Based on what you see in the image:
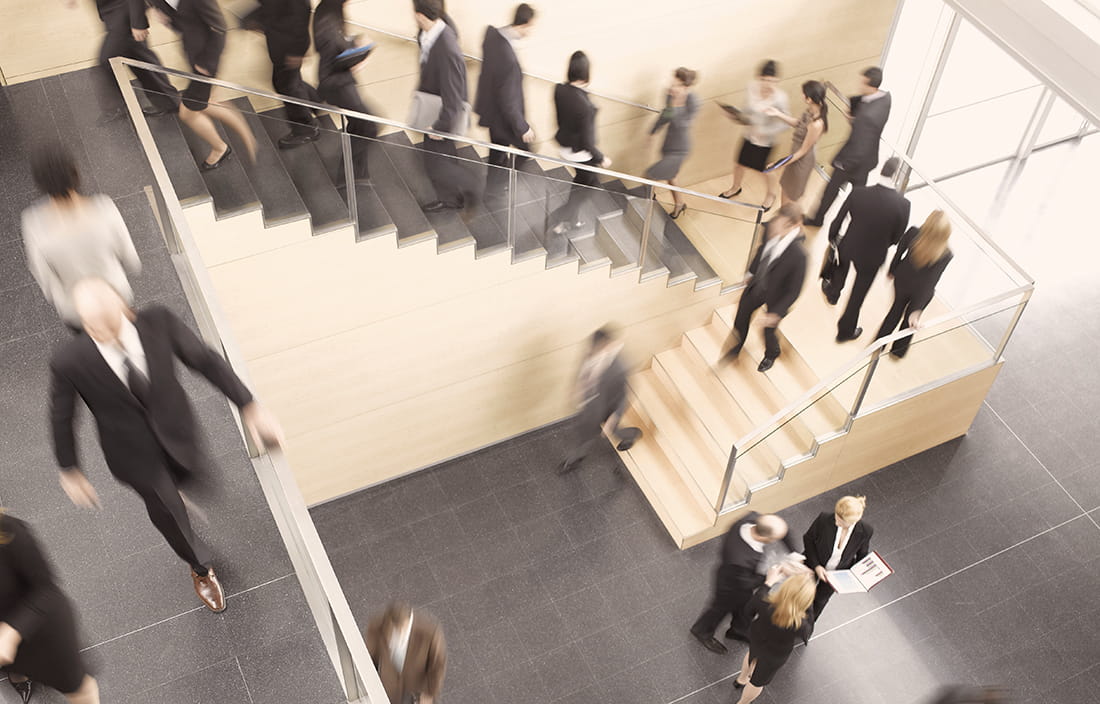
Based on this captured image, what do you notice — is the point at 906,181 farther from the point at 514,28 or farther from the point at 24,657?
the point at 24,657

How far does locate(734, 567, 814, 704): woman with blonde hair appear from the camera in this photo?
5.86 metres

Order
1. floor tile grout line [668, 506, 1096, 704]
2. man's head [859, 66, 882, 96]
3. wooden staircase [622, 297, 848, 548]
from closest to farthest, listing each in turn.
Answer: floor tile grout line [668, 506, 1096, 704] < wooden staircase [622, 297, 848, 548] < man's head [859, 66, 882, 96]

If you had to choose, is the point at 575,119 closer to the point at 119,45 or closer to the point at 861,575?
the point at 119,45

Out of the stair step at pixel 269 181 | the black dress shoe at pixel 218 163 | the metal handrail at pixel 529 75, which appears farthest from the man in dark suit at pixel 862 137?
the black dress shoe at pixel 218 163

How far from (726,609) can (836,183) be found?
12.8 feet

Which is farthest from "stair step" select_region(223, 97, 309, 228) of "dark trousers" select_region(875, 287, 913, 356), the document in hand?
"dark trousers" select_region(875, 287, 913, 356)

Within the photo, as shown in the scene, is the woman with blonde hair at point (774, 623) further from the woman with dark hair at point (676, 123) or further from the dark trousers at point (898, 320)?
the woman with dark hair at point (676, 123)

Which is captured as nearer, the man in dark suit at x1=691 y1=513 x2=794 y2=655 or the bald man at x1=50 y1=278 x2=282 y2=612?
the bald man at x1=50 y1=278 x2=282 y2=612

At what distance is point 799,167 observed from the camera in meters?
8.89

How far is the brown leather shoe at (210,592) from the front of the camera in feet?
15.1

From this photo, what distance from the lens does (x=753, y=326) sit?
8828mm

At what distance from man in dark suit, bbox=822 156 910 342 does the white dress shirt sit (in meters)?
5.43

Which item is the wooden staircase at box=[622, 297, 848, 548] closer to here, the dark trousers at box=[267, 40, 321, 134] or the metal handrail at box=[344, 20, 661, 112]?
the metal handrail at box=[344, 20, 661, 112]

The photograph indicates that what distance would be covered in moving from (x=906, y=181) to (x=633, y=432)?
3.29 metres
